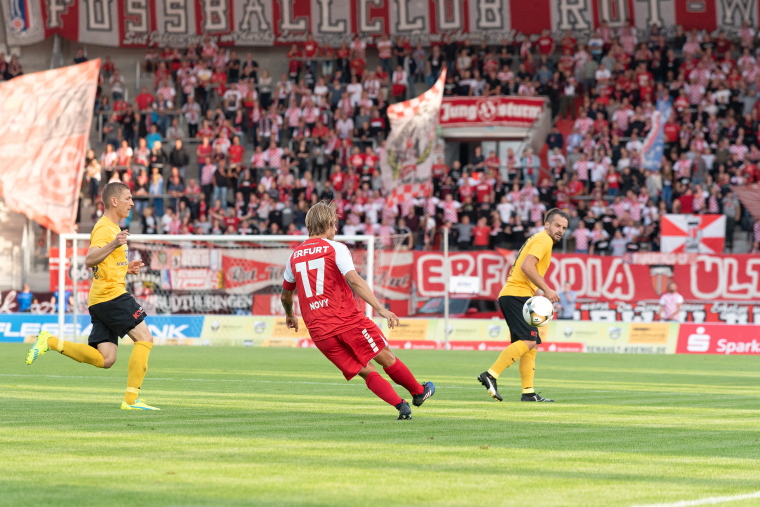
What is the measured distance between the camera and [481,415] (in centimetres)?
977

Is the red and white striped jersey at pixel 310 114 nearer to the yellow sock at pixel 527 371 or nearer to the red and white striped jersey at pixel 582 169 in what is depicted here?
the red and white striped jersey at pixel 582 169

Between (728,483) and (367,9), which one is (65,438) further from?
(367,9)

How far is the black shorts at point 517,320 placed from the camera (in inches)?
458

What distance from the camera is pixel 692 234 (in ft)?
89.2

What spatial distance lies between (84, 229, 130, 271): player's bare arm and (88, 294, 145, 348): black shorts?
0.47 m

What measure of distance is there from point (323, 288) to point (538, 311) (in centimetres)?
330

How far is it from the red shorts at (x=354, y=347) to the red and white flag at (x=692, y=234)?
1943 cm

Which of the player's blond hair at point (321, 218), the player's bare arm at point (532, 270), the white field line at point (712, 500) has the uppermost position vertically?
the player's blond hair at point (321, 218)

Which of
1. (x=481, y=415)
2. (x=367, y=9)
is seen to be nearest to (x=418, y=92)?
(x=367, y=9)

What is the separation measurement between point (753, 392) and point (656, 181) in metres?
18.3

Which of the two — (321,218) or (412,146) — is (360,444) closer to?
(321,218)

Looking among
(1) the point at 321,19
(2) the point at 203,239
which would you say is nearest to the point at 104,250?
(2) the point at 203,239

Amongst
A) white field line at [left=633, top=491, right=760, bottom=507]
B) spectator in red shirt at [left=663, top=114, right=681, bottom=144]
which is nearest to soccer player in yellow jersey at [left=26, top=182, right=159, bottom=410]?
white field line at [left=633, top=491, right=760, bottom=507]

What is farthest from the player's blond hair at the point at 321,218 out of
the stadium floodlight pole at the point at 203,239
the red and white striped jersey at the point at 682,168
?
the red and white striped jersey at the point at 682,168
